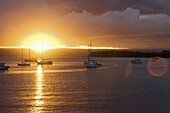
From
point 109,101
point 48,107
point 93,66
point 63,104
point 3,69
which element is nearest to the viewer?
point 48,107

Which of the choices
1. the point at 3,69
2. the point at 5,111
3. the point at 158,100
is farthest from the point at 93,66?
the point at 5,111

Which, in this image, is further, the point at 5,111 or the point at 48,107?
the point at 48,107

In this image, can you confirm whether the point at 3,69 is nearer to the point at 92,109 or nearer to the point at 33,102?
the point at 33,102

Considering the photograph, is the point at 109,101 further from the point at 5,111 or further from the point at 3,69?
the point at 3,69

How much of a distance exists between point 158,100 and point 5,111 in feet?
59.9

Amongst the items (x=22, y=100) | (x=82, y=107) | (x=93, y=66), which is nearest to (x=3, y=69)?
(x=93, y=66)

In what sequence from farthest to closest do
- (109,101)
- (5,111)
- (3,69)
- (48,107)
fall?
(3,69) → (109,101) → (48,107) → (5,111)

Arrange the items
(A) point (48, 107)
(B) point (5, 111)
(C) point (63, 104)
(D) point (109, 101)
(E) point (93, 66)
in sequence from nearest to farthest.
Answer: (B) point (5, 111) < (A) point (48, 107) < (C) point (63, 104) < (D) point (109, 101) < (E) point (93, 66)

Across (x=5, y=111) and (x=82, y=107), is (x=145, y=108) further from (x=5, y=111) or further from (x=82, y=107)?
(x=5, y=111)

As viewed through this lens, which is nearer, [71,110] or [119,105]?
[71,110]

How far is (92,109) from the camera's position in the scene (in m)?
21.2

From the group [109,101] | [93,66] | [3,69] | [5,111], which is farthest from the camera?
[93,66]

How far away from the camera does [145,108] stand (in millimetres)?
22141

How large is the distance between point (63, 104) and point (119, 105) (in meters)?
6.33
